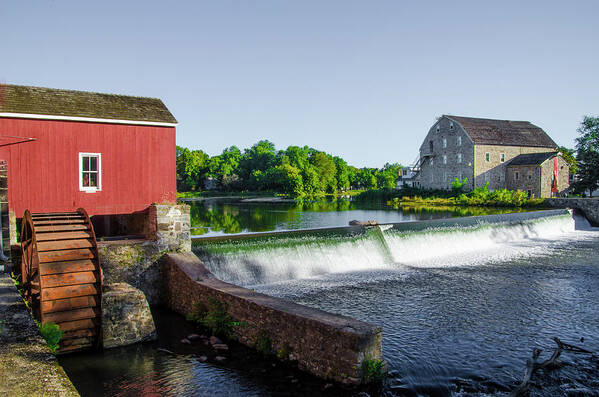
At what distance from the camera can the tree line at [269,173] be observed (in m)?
77.9

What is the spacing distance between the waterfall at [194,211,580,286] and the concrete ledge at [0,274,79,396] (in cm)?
706

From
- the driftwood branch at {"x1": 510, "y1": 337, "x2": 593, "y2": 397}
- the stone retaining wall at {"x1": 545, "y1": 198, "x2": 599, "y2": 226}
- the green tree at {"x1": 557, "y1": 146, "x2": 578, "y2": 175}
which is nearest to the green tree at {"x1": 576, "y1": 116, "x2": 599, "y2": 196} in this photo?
the green tree at {"x1": 557, "y1": 146, "x2": 578, "y2": 175}

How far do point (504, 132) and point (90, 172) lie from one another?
50985 millimetres

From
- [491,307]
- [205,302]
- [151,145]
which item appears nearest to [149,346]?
[205,302]

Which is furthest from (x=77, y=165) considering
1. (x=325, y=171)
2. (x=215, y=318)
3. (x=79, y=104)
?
(x=325, y=171)

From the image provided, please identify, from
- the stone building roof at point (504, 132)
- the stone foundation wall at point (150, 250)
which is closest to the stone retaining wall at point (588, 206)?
the stone building roof at point (504, 132)

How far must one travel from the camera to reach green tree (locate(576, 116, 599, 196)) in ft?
157

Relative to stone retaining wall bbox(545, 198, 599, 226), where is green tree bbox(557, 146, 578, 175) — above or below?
above

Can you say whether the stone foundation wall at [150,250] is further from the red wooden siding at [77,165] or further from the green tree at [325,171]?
the green tree at [325,171]

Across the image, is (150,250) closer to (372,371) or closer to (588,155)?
(372,371)

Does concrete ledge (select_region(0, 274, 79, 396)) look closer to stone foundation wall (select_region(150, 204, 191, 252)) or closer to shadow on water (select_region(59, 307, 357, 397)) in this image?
shadow on water (select_region(59, 307, 357, 397))

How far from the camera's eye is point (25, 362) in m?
6.21

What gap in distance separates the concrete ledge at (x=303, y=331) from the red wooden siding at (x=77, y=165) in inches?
184

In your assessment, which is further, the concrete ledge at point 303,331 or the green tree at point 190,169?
the green tree at point 190,169
